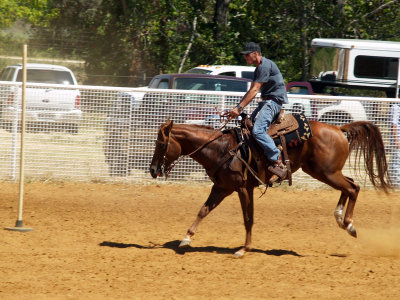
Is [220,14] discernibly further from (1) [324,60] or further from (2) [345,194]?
(2) [345,194]

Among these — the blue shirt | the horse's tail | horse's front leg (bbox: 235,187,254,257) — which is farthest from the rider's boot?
the horse's tail

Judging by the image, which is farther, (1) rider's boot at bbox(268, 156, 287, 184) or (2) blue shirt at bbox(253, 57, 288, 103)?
(1) rider's boot at bbox(268, 156, 287, 184)

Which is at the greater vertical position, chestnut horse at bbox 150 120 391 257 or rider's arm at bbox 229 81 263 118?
rider's arm at bbox 229 81 263 118

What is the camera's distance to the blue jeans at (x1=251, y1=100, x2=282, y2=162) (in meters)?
7.80

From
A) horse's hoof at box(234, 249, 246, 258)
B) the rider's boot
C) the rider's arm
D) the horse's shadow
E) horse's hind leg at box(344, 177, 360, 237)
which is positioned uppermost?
the rider's arm

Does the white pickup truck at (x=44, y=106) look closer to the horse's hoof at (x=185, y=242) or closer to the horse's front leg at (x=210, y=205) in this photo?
the horse's front leg at (x=210, y=205)

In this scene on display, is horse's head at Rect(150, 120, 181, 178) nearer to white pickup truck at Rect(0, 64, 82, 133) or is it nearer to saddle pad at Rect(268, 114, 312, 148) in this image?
saddle pad at Rect(268, 114, 312, 148)

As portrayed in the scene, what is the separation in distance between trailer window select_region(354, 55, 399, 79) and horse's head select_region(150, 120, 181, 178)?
1192 cm

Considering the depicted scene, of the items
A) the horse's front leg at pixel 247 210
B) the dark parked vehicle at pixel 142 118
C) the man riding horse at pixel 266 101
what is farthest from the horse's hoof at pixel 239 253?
the dark parked vehicle at pixel 142 118

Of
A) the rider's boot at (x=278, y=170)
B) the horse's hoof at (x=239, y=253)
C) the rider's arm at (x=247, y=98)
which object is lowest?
the horse's hoof at (x=239, y=253)

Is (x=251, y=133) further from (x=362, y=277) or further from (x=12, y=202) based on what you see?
(x=12, y=202)

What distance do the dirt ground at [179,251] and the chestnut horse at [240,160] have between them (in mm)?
572

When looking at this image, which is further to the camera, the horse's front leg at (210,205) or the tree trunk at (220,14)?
the tree trunk at (220,14)

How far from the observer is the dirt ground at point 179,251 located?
632 centimetres
